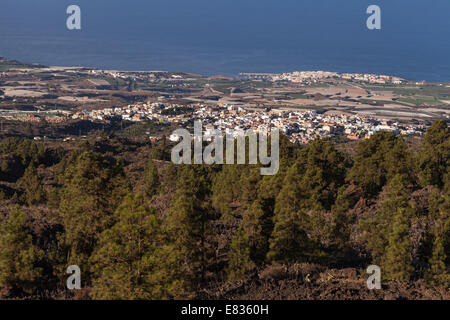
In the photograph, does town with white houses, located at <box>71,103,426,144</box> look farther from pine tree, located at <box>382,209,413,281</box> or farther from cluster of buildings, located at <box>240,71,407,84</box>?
cluster of buildings, located at <box>240,71,407,84</box>

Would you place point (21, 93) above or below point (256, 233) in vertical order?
above

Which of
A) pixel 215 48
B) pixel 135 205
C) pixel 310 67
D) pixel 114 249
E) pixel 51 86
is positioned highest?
pixel 215 48

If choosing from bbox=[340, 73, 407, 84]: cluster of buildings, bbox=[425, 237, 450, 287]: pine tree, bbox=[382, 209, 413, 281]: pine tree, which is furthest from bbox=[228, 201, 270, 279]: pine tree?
bbox=[340, 73, 407, 84]: cluster of buildings

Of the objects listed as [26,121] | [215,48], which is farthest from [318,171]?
[215,48]

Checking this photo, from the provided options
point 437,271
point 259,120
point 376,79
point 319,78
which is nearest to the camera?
point 437,271

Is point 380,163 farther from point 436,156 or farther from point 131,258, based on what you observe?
point 131,258

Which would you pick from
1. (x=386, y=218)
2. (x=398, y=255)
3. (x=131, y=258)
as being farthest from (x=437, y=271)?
(x=131, y=258)

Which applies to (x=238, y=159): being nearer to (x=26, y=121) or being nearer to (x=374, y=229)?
(x=374, y=229)
